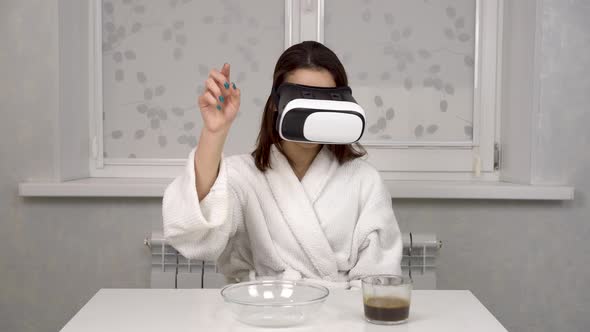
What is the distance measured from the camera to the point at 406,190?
199 cm

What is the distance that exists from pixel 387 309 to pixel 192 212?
437mm

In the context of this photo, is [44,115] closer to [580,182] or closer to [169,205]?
[169,205]

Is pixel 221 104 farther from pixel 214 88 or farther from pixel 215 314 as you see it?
A: pixel 215 314

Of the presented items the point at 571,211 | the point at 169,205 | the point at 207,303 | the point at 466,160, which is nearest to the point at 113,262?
the point at 169,205

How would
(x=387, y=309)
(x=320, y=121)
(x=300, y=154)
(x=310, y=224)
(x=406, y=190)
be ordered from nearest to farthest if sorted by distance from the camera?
(x=387, y=309)
(x=320, y=121)
(x=310, y=224)
(x=300, y=154)
(x=406, y=190)

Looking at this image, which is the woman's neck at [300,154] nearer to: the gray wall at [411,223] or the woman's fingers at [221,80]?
the woman's fingers at [221,80]

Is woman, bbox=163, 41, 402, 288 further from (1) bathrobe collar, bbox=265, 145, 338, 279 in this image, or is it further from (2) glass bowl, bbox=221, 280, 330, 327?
(2) glass bowl, bbox=221, 280, 330, 327

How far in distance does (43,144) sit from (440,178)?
1353 millimetres

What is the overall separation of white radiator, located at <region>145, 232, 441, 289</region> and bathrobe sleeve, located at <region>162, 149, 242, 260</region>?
2.35 feet

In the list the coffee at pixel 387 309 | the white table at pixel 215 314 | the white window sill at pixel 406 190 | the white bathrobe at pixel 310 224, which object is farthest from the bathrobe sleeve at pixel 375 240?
the white window sill at pixel 406 190

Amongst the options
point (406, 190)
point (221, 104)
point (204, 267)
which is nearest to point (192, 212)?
point (221, 104)

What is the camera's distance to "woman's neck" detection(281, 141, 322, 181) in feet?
4.98

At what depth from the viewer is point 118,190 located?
78.3 inches

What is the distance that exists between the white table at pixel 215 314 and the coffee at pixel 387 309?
15mm
